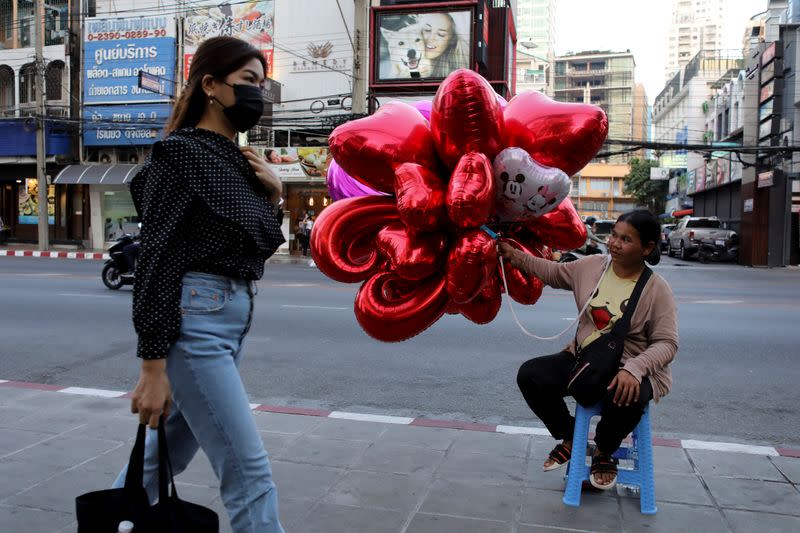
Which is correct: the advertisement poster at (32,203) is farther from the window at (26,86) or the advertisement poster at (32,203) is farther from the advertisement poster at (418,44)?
the advertisement poster at (418,44)

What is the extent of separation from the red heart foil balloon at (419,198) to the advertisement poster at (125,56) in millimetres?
23337

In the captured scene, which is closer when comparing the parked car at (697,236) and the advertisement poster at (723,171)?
the parked car at (697,236)

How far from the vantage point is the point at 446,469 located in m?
3.54

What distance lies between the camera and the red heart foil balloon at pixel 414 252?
2547 millimetres

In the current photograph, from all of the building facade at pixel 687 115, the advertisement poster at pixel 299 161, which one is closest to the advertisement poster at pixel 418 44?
the advertisement poster at pixel 299 161

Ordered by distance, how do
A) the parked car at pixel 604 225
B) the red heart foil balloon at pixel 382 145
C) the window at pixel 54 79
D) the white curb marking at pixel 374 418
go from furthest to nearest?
the window at pixel 54 79, the white curb marking at pixel 374 418, the parked car at pixel 604 225, the red heart foil balloon at pixel 382 145

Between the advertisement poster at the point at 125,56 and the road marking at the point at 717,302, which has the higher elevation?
the advertisement poster at the point at 125,56

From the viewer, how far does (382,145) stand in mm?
2619

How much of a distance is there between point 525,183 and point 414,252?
0.46 metres

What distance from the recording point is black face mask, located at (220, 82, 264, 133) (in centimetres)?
204

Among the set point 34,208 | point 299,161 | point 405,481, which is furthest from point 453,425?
point 34,208

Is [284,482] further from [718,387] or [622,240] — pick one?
[718,387]

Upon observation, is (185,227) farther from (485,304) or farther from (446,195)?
(485,304)

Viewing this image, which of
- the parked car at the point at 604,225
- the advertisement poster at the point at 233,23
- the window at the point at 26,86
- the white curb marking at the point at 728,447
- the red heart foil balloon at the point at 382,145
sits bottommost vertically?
the white curb marking at the point at 728,447
